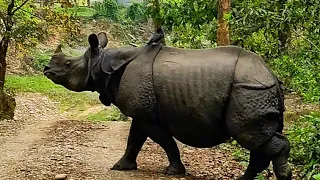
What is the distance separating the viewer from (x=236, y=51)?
6.36m

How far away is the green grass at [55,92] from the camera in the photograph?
79.8 feet

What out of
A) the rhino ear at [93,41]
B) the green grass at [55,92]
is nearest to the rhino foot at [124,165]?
the rhino ear at [93,41]

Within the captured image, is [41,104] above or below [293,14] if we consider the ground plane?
below

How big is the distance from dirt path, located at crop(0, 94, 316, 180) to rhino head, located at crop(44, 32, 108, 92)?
3.49 feet

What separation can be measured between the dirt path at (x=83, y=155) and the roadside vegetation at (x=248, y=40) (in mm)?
716

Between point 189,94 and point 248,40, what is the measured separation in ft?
13.3

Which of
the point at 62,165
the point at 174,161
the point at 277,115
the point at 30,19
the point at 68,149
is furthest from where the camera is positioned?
the point at 30,19

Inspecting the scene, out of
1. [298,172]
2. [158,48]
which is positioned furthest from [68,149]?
[298,172]

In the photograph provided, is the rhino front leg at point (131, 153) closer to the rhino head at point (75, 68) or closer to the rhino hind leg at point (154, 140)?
the rhino hind leg at point (154, 140)

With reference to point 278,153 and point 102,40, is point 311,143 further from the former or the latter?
point 102,40

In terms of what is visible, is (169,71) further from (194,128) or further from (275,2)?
(275,2)

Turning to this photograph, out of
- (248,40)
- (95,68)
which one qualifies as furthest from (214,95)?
Result: (248,40)

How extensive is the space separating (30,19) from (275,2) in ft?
35.1

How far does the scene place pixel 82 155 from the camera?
8.41m
